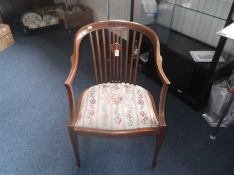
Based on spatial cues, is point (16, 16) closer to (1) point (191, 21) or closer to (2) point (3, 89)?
(2) point (3, 89)

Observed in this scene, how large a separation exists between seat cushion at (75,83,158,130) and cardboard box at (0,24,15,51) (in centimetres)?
172

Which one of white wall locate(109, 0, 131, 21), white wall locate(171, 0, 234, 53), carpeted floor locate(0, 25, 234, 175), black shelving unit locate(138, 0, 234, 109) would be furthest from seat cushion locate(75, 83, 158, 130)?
white wall locate(109, 0, 131, 21)

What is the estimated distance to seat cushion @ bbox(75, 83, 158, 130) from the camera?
1.12 m

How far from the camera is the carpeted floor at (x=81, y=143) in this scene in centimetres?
136

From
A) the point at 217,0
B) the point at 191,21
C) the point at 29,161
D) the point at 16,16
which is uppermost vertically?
the point at 217,0

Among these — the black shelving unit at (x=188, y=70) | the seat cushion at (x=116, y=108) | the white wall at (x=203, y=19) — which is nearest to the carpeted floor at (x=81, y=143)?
the black shelving unit at (x=188, y=70)

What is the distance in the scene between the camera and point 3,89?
6.50 feet

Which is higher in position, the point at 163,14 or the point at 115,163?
the point at 163,14

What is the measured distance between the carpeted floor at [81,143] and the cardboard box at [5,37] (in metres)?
0.62

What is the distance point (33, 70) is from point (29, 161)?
111 centimetres

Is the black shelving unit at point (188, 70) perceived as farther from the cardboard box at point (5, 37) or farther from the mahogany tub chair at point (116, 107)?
the cardboard box at point (5, 37)

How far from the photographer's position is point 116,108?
47.5 inches

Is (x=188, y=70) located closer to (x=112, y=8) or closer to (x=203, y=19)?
(x=203, y=19)

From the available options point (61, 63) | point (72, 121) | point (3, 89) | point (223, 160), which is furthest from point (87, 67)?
point (223, 160)
